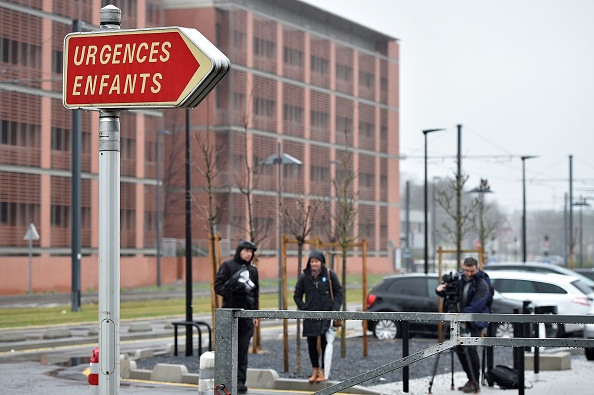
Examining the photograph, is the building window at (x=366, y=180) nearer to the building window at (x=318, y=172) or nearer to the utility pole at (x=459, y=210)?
the building window at (x=318, y=172)

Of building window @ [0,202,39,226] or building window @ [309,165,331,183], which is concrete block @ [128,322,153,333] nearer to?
building window @ [0,202,39,226]

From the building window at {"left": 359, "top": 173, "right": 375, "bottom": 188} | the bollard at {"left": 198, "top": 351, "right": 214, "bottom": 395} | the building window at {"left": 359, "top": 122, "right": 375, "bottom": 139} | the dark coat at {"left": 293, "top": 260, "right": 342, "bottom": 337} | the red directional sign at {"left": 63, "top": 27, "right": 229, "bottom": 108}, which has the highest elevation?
the building window at {"left": 359, "top": 122, "right": 375, "bottom": 139}

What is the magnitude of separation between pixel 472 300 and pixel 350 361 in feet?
14.4

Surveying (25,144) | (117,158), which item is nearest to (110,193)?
(117,158)

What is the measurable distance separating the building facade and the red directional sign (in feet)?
98.3

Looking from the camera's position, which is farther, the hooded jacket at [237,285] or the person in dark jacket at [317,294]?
the person in dark jacket at [317,294]

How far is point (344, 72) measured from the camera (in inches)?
3376

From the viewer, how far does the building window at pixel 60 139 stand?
5519 cm

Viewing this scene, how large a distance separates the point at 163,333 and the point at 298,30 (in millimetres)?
55212

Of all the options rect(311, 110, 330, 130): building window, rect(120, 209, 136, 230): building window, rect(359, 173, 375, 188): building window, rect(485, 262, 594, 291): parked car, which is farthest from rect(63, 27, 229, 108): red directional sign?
rect(359, 173, 375, 188): building window

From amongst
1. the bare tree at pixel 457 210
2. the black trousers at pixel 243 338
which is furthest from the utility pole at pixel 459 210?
the black trousers at pixel 243 338

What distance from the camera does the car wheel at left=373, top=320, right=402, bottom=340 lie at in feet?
82.1

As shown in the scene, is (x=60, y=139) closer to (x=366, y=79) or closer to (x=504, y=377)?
(x=366, y=79)

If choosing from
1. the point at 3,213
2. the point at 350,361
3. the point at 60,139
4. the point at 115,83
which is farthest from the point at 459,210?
the point at 115,83
